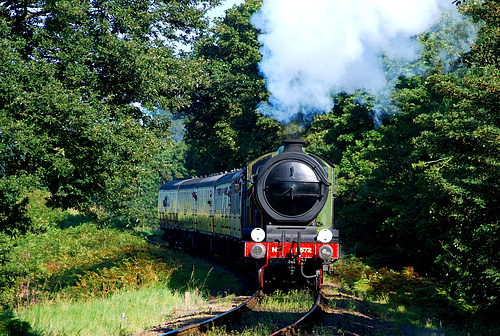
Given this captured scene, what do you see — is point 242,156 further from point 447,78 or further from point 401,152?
point 447,78

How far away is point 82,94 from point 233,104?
76.4 feet

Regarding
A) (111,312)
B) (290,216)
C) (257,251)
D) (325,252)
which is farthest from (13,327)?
(325,252)

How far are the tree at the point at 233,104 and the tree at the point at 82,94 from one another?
18276mm

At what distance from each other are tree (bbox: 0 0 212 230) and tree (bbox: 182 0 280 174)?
18276mm

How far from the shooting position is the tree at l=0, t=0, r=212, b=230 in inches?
407

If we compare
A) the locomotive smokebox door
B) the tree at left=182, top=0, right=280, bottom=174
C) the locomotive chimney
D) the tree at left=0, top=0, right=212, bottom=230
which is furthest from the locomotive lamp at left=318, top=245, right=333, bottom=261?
the tree at left=182, top=0, right=280, bottom=174

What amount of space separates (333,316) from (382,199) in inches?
413

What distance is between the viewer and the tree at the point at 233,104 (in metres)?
33.4

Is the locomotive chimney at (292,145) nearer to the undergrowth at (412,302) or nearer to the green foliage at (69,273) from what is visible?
the undergrowth at (412,302)

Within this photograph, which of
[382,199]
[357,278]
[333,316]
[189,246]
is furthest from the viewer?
[189,246]

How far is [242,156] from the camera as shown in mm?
34875

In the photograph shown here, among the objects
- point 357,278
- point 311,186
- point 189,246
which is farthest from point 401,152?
point 189,246

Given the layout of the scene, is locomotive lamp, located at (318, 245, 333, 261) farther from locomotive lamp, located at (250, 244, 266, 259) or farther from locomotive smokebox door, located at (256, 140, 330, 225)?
locomotive lamp, located at (250, 244, 266, 259)

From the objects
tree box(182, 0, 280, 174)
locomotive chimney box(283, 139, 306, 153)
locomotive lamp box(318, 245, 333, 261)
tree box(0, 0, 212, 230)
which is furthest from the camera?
tree box(182, 0, 280, 174)
